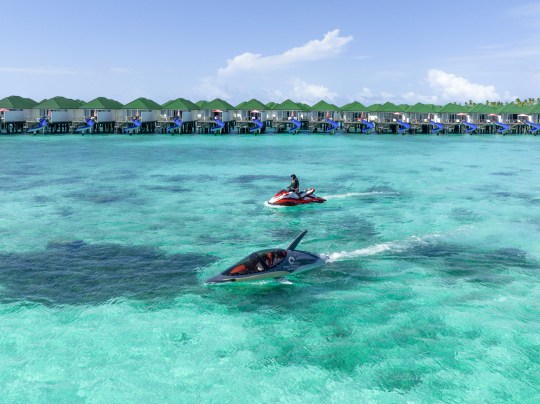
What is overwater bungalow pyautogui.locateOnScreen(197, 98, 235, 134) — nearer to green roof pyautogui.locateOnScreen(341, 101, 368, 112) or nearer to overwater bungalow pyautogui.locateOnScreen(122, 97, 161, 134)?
overwater bungalow pyautogui.locateOnScreen(122, 97, 161, 134)

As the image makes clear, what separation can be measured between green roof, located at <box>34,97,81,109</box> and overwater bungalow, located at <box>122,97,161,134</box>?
10.6m

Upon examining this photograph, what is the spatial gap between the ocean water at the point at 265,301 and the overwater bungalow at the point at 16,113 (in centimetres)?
7313

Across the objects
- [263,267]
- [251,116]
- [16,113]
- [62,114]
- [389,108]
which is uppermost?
[389,108]

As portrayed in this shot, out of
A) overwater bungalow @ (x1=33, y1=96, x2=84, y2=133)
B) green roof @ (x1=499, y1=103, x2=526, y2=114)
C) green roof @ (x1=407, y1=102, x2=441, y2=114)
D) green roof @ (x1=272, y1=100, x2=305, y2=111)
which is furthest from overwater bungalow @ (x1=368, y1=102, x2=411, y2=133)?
overwater bungalow @ (x1=33, y1=96, x2=84, y2=133)

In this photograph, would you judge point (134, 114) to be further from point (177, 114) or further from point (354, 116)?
point (354, 116)

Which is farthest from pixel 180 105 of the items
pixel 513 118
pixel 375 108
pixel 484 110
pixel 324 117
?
pixel 513 118

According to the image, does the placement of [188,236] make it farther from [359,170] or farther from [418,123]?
[418,123]

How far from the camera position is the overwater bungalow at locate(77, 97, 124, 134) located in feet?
347

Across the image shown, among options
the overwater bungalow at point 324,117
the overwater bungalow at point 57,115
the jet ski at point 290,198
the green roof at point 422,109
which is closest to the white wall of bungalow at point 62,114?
the overwater bungalow at point 57,115

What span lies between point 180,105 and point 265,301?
9797 cm

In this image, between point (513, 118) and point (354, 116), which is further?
point (354, 116)

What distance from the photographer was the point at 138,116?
356 feet

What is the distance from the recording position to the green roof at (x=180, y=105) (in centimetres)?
10975

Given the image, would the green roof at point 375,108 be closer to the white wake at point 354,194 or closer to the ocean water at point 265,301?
the ocean water at point 265,301
